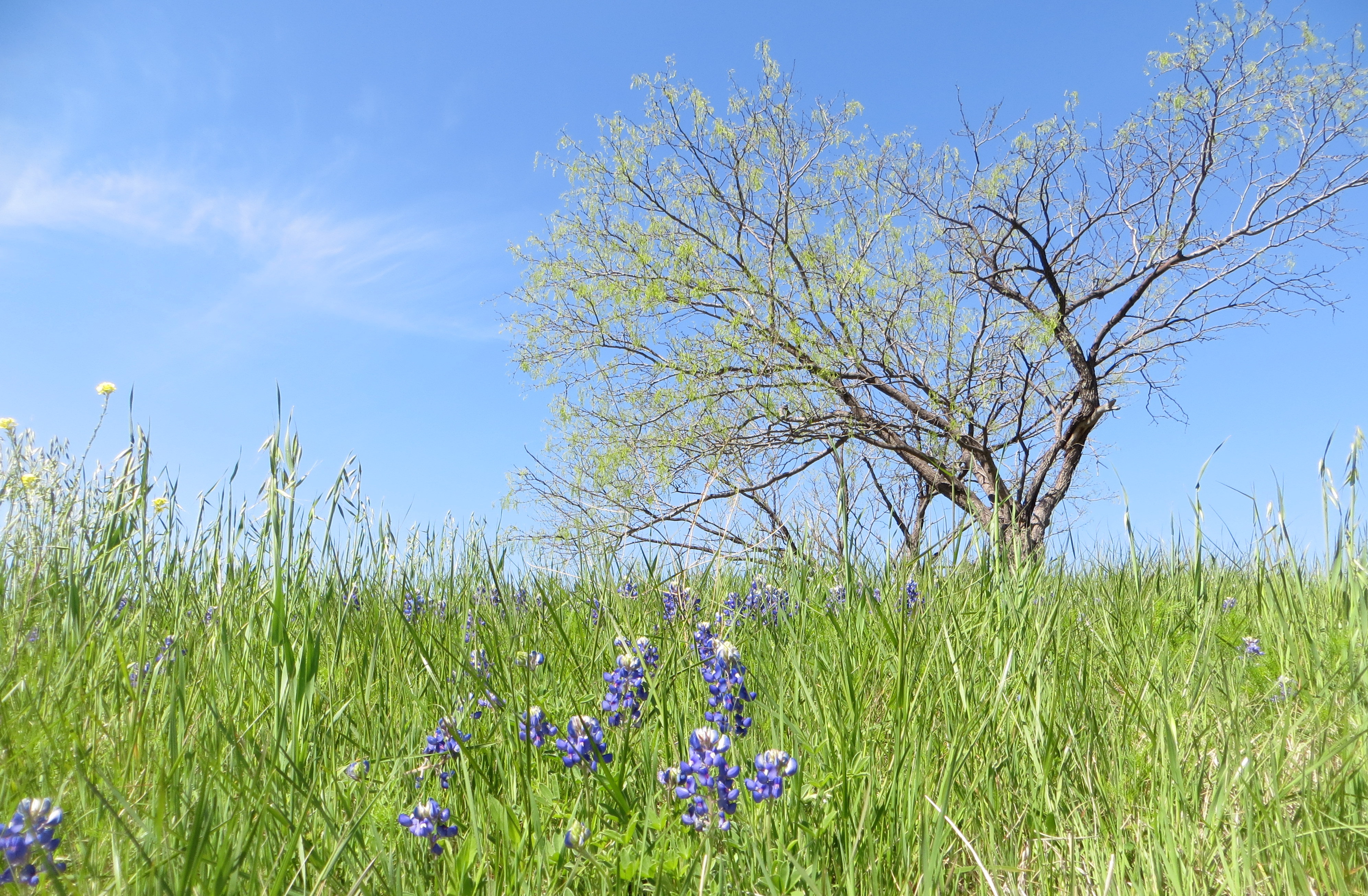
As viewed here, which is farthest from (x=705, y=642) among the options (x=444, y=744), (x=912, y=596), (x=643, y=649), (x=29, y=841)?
(x=29, y=841)

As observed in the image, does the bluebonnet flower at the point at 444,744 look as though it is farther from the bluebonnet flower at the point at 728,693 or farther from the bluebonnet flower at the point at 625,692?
the bluebonnet flower at the point at 728,693

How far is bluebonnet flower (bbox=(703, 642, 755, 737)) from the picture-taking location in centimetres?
197

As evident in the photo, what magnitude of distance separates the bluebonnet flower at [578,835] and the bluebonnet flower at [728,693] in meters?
0.43

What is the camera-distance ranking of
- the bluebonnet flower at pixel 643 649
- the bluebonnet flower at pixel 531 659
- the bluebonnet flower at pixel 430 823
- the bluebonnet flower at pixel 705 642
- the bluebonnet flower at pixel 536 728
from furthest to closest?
the bluebonnet flower at pixel 705 642 < the bluebonnet flower at pixel 531 659 < the bluebonnet flower at pixel 643 649 < the bluebonnet flower at pixel 536 728 < the bluebonnet flower at pixel 430 823

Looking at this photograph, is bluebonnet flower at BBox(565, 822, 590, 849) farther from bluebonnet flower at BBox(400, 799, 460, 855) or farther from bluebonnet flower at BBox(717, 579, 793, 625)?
bluebonnet flower at BBox(717, 579, 793, 625)

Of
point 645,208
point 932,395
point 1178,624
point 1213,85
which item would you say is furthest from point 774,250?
point 1178,624

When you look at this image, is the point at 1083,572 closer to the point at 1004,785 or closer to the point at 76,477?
the point at 1004,785

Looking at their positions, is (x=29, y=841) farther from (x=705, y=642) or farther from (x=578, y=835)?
(x=705, y=642)

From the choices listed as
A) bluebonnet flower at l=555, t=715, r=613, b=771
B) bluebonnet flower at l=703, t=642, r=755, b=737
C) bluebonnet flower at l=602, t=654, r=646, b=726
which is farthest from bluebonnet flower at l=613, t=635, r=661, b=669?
bluebonnet flower at l=555, t=715, r=613, b=771

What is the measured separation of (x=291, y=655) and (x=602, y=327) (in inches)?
400

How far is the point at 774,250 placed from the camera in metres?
11.3

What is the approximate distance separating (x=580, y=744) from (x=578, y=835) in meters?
0.19

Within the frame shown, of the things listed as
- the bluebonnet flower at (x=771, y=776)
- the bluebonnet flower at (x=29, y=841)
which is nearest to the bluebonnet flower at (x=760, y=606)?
the bluebonnet flower at (x=771, y=776)

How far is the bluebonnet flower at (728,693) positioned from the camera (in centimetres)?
197
